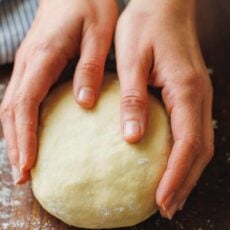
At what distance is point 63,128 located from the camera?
1.16m

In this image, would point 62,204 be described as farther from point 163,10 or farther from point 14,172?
point 163,10

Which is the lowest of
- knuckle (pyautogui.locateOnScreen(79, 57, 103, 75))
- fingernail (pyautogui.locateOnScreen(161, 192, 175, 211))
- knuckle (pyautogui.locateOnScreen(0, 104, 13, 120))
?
fingernail (pyautogui.locateOnScreen(161, 192, 175, 211))

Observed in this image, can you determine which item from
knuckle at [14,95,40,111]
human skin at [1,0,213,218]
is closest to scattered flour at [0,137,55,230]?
human skin at [1,0,213,218]

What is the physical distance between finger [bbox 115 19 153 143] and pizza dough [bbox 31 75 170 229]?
0.05 metres

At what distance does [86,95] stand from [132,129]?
151mm

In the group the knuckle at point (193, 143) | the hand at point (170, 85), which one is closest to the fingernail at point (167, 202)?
the hand at point (170, 85)

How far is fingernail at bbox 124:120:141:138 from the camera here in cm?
107

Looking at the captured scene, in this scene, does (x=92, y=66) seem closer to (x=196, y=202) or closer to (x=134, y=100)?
(x=134, y=100)

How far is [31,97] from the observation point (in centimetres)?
116

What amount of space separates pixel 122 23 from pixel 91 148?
13.8 inches

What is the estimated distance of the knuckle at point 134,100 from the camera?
1.09 m

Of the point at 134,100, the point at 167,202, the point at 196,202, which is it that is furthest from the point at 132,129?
the point at 196,202

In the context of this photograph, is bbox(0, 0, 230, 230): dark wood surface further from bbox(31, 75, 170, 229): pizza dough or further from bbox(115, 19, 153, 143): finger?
bbox(115, 19, 153, 143): finger

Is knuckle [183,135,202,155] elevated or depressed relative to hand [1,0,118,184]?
depressed
